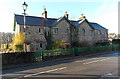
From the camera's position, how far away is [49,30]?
99.6ft

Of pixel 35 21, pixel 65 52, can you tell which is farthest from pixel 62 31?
pixel 65 52

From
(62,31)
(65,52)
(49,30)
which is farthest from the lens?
(62,31)

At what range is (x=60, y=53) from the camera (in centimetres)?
1927

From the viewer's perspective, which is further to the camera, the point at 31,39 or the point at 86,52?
the point at 31,39

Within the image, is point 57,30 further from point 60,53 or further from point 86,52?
point 60,53

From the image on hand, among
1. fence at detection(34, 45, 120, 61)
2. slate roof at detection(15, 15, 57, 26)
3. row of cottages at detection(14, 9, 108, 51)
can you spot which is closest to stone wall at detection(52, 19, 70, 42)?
row of cottages at detection(14, 9, 108, 51)

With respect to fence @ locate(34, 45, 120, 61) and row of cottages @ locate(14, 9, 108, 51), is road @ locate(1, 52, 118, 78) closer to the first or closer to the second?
fence @ locate(34, 45, 120, 61)

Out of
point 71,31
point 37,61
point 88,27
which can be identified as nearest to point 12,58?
point 37,61

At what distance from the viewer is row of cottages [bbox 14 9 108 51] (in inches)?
1100

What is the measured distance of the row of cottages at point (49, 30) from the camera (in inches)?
1100

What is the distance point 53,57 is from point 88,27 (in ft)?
72.1

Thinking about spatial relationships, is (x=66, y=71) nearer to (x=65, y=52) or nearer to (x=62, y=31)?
(x=65, y=52)

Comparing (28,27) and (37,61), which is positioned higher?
(28,27)

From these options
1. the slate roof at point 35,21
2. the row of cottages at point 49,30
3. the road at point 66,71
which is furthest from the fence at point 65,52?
the slate roof at point 35,21
